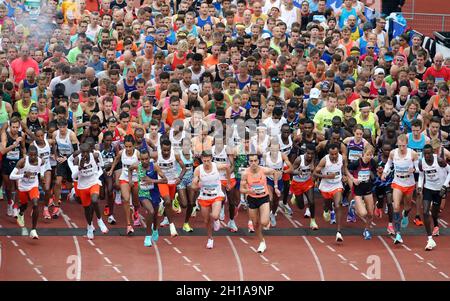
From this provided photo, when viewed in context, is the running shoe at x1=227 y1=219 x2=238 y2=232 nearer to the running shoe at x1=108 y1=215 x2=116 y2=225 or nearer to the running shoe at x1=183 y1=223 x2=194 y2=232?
the running shoe at x1=183 y1=223 x2=194 y2=232

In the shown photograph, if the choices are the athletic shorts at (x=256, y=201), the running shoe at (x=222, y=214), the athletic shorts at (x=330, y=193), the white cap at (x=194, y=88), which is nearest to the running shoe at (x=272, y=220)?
the running shoe at (x=222, y=214)

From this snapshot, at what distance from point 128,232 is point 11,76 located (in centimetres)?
512

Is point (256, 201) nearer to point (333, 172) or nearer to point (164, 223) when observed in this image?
point (333, 172)

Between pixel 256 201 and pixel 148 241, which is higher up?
pixel 256 201

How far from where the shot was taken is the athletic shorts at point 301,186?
25.6m

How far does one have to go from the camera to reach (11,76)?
91.9 feet

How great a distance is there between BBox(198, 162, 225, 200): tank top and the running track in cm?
91

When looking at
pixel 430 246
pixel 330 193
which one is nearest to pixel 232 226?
pixel 330 193

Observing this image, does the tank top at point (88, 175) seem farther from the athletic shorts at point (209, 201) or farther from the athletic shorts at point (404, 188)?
the athletic shorts at point (404, 188)

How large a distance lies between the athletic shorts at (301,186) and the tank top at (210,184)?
6.45 feet

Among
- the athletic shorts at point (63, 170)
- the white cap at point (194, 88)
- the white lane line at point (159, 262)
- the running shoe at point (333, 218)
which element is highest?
→ the white cap at point (194, 88)

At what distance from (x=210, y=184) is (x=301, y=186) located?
87.1 inches

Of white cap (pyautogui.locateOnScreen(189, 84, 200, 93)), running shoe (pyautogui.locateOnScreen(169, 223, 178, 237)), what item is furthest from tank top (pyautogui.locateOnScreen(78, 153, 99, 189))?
white cap (pyautogui.locateOnScreen(189, 84, 200, 93))

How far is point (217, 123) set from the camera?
86.0 ft
